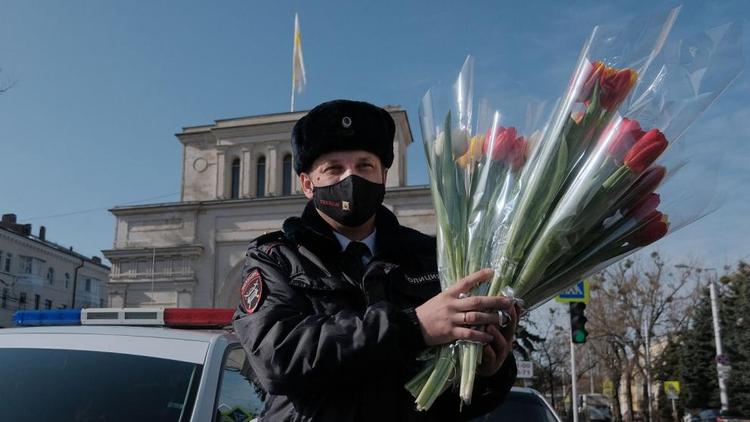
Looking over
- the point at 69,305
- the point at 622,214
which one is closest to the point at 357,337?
the point at 622,214

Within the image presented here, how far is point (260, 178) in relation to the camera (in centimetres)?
4766

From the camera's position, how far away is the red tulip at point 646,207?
1752mm

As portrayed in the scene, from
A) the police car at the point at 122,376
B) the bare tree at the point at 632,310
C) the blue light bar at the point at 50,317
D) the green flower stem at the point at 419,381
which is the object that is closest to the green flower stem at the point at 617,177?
the green flower stem at the point at 419,381

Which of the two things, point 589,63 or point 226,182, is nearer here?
point 589,63

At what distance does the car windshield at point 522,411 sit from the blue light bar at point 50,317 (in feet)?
10.7

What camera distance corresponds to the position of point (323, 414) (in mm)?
1688

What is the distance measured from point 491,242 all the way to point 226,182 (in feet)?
155

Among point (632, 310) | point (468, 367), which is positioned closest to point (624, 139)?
point (468, 367)

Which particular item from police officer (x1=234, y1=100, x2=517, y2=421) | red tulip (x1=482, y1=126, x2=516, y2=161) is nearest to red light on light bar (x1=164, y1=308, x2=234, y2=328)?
police officer (x1=234, y1=100, x2=517, y2=421)

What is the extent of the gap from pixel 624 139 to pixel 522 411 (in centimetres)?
351

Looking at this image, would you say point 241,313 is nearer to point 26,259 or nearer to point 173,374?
point 173,374

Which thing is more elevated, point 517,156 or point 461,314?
point 517,156

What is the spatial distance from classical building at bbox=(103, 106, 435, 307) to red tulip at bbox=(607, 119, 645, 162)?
126 ft

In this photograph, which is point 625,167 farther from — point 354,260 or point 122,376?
point 122,376
